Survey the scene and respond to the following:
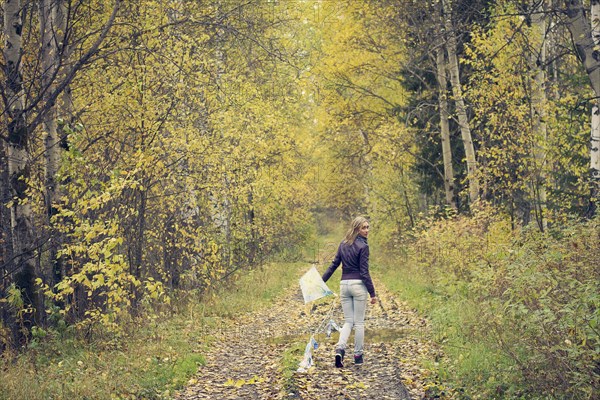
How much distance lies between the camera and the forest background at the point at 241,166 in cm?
791

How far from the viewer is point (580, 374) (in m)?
5.94

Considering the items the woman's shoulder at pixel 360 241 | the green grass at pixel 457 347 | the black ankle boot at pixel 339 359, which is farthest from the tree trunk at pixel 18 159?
the green grass at pixel 457 347

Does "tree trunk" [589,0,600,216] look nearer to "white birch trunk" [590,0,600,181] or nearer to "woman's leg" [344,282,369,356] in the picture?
"white birch trunk" [590,0,600,181]

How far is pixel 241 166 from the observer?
1505cm

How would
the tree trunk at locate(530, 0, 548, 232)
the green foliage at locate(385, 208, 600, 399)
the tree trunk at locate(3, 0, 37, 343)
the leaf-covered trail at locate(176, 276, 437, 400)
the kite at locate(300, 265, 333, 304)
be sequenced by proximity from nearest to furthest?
the green foliage at locate(385, 208, 600, 399), the leaf-covered trail at locate(176, 276, 437, 400), the tree trunk at locate(3, 0, 37, 343), the kite at locate(300, 265, 333, 304), the tree trunk at locate(530, 0, 548, 232)


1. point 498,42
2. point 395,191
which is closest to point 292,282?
point 395,191

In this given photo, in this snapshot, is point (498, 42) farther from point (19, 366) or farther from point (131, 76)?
point (19, 366)

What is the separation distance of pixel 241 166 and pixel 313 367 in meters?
6.64

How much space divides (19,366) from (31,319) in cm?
126

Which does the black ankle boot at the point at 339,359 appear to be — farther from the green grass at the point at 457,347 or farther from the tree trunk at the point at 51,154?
the tree trunk at the point at 51,154

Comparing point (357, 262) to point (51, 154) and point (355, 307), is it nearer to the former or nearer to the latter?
point (355, 307)

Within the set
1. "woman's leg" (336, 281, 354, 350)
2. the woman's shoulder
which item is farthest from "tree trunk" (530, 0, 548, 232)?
"woman's leg" (336, 281, 354, 350)

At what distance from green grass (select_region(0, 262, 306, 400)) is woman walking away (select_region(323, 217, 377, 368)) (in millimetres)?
2430

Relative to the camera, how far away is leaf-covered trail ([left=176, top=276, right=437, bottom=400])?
829cm
